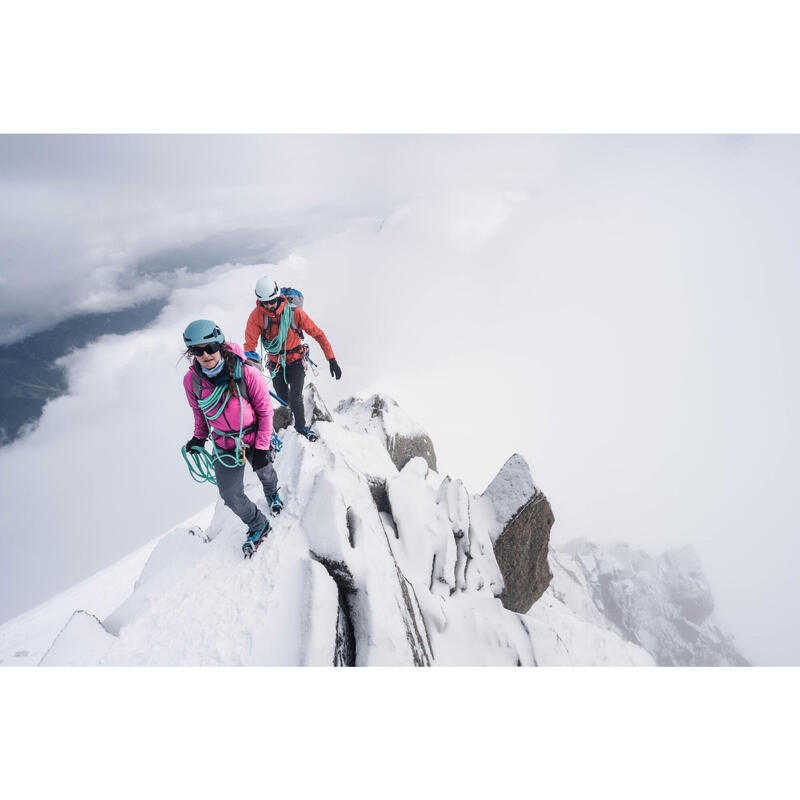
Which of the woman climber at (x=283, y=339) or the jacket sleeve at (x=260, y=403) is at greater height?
the woman climber at (x=283, y=339)

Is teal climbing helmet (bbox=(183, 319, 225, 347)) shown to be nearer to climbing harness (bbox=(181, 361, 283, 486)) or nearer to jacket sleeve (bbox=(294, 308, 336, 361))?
climbing harness (bbox=(181, 361, 283, 486))

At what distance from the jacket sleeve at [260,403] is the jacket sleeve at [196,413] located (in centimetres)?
55

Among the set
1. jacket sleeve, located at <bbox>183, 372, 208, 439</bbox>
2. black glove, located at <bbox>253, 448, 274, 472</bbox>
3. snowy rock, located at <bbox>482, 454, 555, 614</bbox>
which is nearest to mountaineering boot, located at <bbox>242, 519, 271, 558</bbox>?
black glove, located at <bbox>253, 448, 274, 472</bbox>

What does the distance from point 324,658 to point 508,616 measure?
3.54m

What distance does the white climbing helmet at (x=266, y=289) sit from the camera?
5199 millimetres

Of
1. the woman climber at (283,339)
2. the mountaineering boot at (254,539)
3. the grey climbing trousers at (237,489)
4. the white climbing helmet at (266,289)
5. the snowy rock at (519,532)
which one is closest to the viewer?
the grey climbing trousers at (237,489)

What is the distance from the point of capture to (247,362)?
11.6 feet

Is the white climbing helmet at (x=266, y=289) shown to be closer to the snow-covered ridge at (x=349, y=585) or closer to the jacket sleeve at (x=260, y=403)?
the jacket sleeve at (x=260, y=403)

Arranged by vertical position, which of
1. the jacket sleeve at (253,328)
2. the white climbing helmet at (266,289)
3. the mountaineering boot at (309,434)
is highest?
the white climbing helmet at (266,289)

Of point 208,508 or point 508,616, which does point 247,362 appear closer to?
point 508,616

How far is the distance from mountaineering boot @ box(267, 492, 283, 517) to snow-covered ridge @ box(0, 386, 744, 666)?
123 millimetres

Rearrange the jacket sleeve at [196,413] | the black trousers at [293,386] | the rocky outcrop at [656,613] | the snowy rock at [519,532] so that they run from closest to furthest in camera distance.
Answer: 1. the jacket sleeve at [196,413]
2. the black trousers at [293,386]
3. the snowy rock at [519,532]
4. the rocky outcrop at [656,613]

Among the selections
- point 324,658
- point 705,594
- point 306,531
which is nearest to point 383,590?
point 324,658

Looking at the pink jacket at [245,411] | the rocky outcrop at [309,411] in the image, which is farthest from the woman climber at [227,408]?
the rocky outcrop at [309,411]
